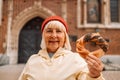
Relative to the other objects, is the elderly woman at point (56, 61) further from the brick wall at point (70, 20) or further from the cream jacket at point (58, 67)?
the brick wall at point (70, 20)

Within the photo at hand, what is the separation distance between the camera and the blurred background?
36.1ft

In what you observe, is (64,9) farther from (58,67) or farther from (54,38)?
(58,67)

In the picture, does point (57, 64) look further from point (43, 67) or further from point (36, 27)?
point (36, 27)

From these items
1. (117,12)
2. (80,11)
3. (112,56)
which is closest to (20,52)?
(80,11)

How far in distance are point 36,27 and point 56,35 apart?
10295mm

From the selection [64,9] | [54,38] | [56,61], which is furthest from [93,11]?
[56,61]

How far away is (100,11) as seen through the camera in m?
11.8

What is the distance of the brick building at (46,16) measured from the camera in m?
11.1

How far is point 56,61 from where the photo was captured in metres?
1.66

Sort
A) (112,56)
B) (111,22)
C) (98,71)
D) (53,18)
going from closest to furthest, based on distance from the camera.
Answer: (98,71), (53,18), (112,56), (111,22)

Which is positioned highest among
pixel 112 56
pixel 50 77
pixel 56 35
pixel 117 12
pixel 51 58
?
pixel 117 12

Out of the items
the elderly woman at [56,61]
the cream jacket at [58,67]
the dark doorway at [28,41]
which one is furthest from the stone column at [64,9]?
the cream jacket at [58,67]

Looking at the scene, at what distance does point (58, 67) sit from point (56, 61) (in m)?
0.06

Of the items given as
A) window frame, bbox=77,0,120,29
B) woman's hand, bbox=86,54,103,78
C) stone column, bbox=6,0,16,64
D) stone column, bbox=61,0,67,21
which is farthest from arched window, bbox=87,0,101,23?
woman's hand, bbox=86,54,103,78
